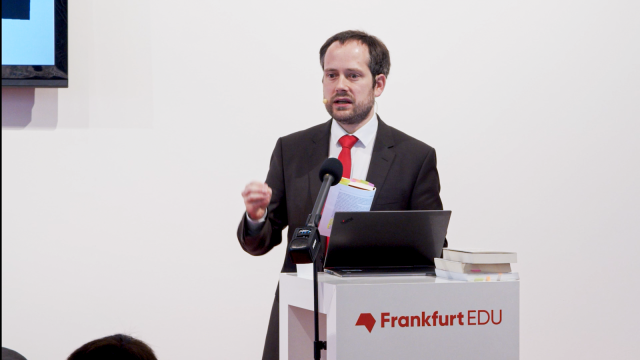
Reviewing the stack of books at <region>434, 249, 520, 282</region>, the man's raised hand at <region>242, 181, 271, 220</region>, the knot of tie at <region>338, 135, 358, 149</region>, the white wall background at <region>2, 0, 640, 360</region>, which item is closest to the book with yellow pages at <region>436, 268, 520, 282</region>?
the stack of books at <region>434, 249, 520, 282</region>

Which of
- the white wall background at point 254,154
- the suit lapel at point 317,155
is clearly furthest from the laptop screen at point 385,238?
the white wall background at point 254,154

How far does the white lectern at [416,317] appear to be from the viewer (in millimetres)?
1186

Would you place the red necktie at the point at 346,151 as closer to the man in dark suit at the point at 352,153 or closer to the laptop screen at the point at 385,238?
the man in dark suit at the point at 352,153

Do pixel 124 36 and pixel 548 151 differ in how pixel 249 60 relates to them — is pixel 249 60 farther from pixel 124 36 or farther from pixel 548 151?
pixel 548 151

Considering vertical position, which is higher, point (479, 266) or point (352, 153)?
point (352, 153)

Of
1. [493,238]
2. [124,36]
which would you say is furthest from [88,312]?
[493,238]

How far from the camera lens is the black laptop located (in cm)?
133

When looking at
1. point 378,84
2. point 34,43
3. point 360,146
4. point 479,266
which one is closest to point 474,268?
point 479,266

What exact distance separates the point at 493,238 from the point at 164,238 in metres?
1.55

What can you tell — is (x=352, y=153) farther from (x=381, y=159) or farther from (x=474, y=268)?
(x=474, y=268)

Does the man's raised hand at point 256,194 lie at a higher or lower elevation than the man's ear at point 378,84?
lower

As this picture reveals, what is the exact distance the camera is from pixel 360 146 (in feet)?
6.83

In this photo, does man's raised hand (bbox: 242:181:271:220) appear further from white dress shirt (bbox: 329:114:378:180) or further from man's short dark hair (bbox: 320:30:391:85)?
man's short dark hair (bbox: 320:30:391:85)

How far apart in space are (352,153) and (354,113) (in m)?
0.13
